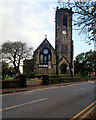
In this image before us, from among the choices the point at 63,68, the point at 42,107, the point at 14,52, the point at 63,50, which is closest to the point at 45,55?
the point at 63,50

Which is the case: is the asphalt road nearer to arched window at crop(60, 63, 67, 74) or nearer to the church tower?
arched window at crop(60, 63, 67, 74)

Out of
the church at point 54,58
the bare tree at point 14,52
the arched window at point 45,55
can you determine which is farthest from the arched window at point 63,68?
the bare tree at point 14,52

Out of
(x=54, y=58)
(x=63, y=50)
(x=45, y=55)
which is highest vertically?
(x=63, y=50)

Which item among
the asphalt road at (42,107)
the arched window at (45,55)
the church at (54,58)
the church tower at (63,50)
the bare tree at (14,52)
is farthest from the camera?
the arched window at (45,55)

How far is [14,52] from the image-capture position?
36.3m

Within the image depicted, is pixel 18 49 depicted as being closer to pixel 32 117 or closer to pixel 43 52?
pixel 43 52

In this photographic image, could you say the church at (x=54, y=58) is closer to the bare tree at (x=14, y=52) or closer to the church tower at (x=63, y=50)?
the church tower at (x=63, y=50)

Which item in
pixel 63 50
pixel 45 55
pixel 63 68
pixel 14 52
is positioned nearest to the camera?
pixel 14 52

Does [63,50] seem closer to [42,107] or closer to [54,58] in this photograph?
[54,58]

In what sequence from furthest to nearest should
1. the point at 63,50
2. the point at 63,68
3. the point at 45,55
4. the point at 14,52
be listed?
the point at 63,50, the point at 45,55, the point at 63,68, the point at 14,52

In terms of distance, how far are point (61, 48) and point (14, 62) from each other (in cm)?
2303

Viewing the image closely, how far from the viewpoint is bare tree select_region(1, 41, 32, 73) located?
3578 cm

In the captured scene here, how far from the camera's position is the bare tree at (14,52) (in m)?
35.8

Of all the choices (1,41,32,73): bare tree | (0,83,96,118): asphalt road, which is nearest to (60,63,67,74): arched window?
(1,41,32,73): bare tree
